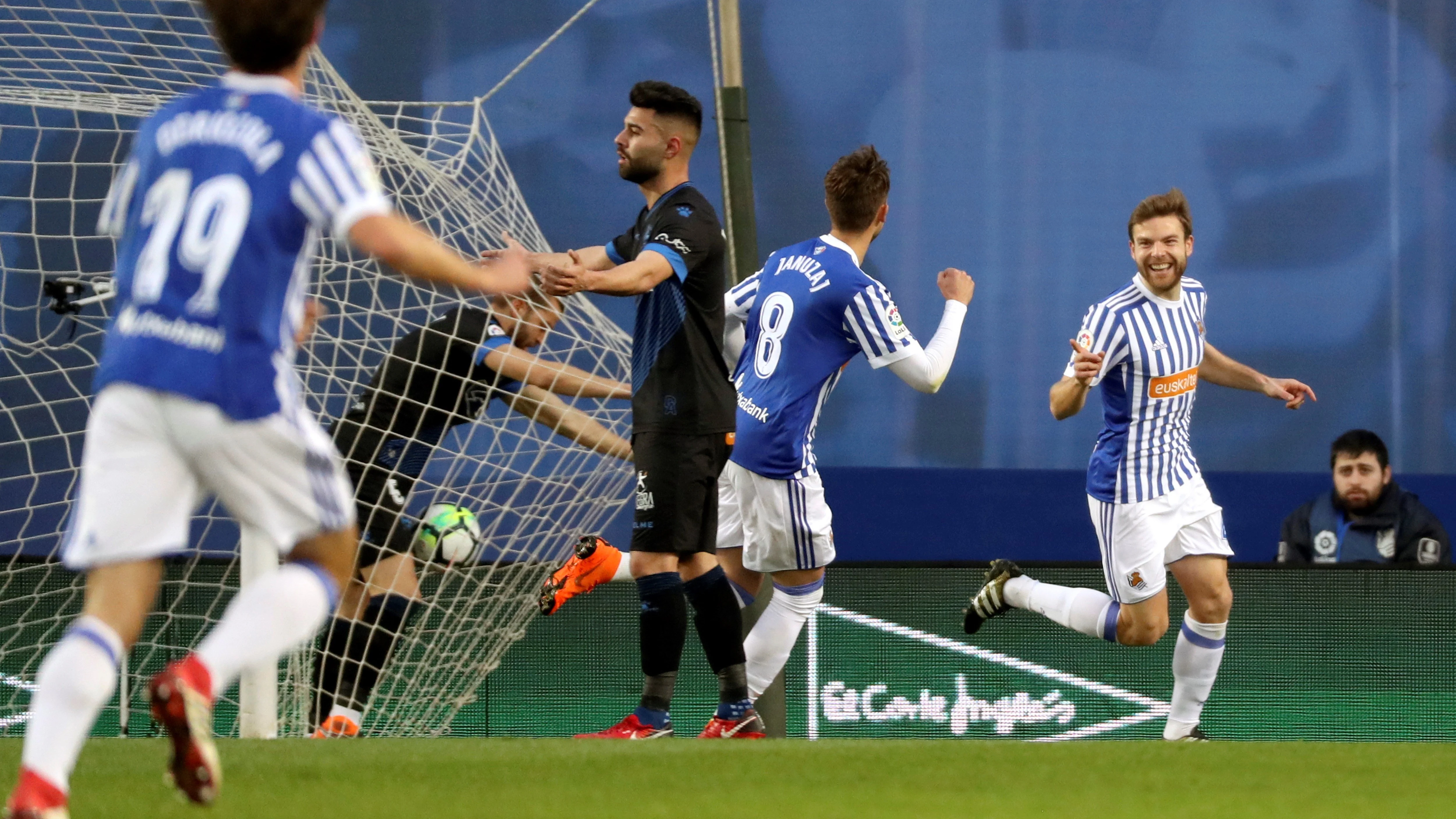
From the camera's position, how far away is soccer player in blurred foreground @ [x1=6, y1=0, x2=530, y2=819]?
89.7 inches

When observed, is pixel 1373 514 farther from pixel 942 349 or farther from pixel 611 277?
pixel 611 277

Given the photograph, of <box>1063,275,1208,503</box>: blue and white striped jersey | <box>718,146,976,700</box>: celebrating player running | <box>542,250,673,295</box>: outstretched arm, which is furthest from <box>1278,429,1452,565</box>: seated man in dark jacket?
<box>542,250,673,295</box>: outstretched arm

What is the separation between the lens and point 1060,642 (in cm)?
565

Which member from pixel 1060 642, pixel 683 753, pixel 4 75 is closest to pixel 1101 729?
pixel 1060 642

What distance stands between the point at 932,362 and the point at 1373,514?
3000mm

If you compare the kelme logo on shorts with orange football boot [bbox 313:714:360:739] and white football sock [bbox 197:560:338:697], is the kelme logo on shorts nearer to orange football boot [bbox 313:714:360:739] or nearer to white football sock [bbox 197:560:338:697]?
orange football boot [bbox 313:714:360:739]

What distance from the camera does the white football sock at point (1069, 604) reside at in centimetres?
522

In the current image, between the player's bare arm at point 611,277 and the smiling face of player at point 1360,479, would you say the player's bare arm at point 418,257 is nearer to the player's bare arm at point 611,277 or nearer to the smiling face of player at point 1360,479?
the player's bare arm at point 611,277

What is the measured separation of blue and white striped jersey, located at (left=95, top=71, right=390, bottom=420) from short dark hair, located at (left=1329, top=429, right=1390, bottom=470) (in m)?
5.39

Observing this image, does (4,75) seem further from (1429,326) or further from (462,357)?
(1429,326)

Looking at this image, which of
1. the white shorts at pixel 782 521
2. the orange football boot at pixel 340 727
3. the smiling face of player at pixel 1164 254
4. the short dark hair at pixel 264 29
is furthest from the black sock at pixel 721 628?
the short dark hair at pixel 264 29

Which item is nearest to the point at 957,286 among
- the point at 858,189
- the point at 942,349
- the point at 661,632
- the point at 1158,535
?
the point at 942,349

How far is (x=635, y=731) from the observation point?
447 cm

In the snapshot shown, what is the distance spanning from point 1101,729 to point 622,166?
2.64 m
